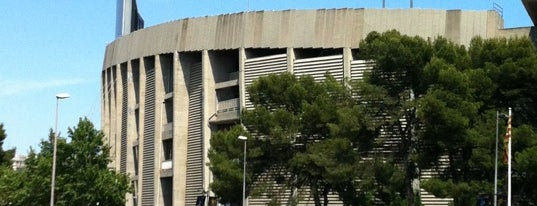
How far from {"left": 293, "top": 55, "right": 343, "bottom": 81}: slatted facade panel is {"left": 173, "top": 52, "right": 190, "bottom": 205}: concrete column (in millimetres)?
11697

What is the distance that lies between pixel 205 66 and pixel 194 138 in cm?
577

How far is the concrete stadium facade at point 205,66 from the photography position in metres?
62.6

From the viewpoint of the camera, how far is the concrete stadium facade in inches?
2464

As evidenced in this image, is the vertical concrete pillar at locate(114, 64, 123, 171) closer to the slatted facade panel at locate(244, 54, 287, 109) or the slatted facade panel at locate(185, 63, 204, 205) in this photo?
the slatted facade panel at locate(185, 63, 204, 205)

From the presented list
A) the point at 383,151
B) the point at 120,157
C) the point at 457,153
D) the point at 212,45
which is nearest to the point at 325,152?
the point at 383,151

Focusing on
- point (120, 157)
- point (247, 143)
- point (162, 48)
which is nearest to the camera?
point (247, 143)

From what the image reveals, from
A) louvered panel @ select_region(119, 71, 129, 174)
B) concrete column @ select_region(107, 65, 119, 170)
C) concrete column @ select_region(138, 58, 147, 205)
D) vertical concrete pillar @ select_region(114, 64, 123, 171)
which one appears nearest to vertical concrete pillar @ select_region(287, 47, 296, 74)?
concrete column @ select_region(138, 58, 147, 205)

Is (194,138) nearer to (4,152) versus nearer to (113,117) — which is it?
(113,117)

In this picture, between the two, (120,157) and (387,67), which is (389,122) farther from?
(120,157)

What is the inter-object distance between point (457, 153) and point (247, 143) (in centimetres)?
1210

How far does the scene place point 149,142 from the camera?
78.8 metres

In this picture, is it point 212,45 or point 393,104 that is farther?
point 212,45

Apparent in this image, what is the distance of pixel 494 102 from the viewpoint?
4719 cm

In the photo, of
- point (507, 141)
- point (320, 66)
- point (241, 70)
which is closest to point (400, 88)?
point (507, 141)
